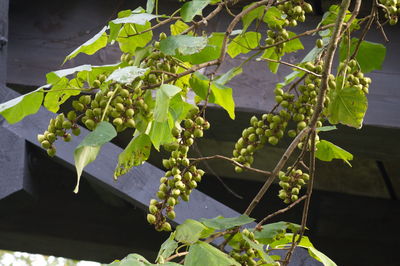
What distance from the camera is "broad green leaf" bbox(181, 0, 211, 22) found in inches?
42.8

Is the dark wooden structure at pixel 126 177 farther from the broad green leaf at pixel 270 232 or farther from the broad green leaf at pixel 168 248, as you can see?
the broad green leaf at pixel 168 248

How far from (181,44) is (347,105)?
1.02ft

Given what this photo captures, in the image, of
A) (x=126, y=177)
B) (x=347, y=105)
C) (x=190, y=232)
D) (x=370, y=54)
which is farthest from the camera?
(x=126, y=177)

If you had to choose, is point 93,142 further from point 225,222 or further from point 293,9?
point 293,9

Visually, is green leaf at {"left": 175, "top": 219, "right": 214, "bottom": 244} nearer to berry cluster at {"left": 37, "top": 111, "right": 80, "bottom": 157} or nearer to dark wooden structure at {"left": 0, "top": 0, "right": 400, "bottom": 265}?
berry cluster at {"left": 37, "top": 111, "right": 80, "bottom": 157}

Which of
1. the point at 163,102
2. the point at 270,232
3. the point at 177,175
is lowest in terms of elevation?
the point at 270,232

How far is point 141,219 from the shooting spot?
330 centimetres

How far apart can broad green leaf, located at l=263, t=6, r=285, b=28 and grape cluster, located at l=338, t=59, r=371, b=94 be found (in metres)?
0.12

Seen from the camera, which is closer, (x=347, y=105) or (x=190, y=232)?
(x=190, y=232)

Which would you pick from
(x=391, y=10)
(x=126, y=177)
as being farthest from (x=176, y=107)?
(x=126, y=177)

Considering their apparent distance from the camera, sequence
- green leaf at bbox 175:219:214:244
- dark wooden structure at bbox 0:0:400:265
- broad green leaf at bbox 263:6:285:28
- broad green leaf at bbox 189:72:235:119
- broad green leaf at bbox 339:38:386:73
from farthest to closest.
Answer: dark wooden structure at bbox 0:0:400:265
broad green leaf at bbox 339:38:386:73
broad green leaf at bbox 263:6:285:28
broad green leaf at bbox 189:72:235:119
green leaf at bbox 175:219:214:244

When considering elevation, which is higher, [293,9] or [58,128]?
[293,9]

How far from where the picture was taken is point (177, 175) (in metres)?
1.08

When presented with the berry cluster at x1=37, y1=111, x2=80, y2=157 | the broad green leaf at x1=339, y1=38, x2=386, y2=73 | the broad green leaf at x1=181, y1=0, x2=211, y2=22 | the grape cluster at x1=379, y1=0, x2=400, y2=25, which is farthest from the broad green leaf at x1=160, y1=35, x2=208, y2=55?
the broad green leaf at x1=339, y1=38, x2=386, y2=73
